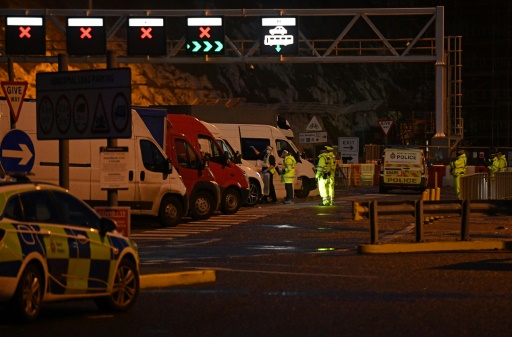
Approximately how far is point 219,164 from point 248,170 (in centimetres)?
435

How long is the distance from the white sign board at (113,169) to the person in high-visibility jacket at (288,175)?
20.0m

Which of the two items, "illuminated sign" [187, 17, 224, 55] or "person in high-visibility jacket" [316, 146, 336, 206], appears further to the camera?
"illuminated sign" [187, 17, 224, 55]

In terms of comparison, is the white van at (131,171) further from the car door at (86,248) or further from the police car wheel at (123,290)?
the car door at (86,248)

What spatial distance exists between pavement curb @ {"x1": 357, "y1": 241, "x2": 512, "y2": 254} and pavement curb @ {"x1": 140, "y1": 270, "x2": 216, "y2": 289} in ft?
16.1

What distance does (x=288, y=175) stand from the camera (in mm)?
37188

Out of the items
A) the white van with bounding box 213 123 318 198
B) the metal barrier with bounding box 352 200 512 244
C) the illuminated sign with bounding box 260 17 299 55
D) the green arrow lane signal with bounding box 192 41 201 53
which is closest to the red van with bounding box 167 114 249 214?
the white van with bounding box 213 123 318 198

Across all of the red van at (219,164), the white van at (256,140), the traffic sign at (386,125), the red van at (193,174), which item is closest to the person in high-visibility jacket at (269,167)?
the white van at (256,140)

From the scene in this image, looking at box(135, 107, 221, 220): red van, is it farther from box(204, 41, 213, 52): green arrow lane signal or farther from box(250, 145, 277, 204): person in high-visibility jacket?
box(204, 41, 213, 52): green arrow lane signal

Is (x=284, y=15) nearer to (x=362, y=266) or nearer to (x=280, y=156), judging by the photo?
(x=280, y=156)

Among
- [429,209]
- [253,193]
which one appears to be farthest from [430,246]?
[253,193]

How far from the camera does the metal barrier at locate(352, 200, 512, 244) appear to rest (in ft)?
66.9

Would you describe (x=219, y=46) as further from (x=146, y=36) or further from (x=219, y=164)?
(x=219, y=164)

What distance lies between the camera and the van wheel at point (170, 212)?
28.0m

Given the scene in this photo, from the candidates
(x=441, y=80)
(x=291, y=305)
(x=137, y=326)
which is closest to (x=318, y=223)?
(x=291, y=305)
